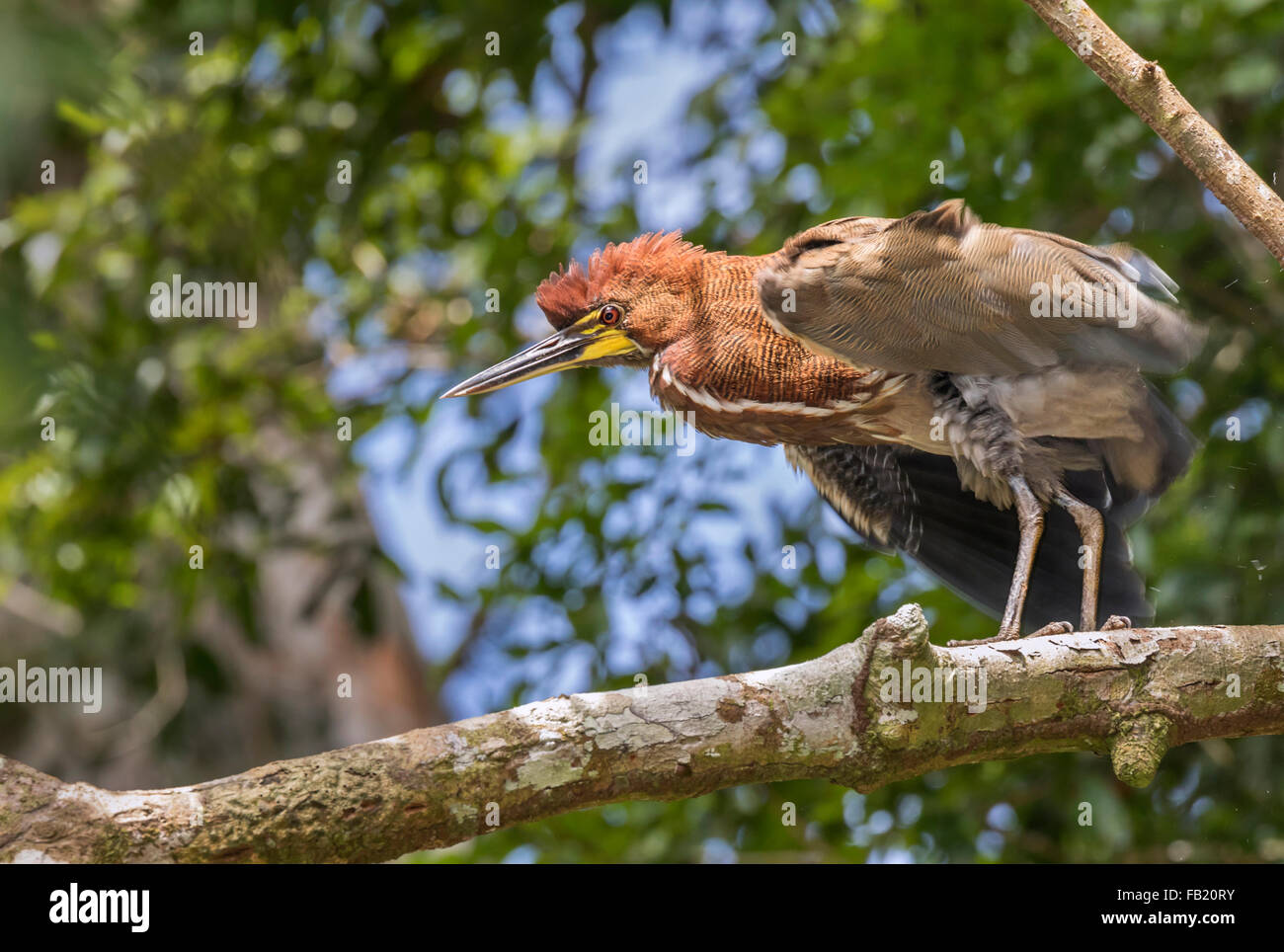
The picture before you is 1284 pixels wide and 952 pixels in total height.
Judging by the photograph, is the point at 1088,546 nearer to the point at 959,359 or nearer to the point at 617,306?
the point at 959,359

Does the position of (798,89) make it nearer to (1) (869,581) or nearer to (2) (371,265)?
(1) (869,581)

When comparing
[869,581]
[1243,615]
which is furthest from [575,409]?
[1243,615]

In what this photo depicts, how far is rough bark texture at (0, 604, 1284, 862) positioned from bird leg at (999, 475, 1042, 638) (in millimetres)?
359

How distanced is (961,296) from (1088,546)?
2.23 feet

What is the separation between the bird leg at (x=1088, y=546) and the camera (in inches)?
103

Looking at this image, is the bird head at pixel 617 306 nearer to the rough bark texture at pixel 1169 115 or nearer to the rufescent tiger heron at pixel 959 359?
the rufescent tiger heron at pixel 959 359

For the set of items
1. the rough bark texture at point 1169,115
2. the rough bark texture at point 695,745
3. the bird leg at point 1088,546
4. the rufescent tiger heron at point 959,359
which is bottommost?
the rough bark texture at point 695,745

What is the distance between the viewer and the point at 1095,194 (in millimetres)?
3449

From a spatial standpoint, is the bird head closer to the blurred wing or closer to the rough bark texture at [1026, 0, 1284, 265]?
the blurred wing

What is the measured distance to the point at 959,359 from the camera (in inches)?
96.4

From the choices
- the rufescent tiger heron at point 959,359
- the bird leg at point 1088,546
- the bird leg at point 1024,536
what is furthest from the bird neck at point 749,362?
the bird leg at point 1088,546

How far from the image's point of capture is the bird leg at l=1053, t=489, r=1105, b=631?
261 centimetres
